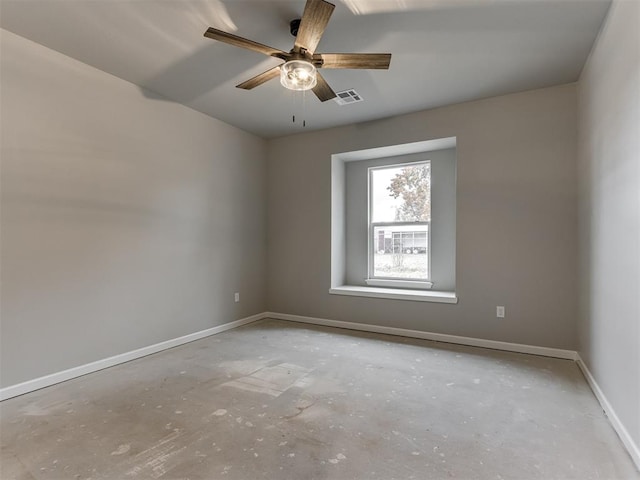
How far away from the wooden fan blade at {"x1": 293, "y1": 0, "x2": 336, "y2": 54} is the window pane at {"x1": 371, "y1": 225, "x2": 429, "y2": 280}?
2.87 m

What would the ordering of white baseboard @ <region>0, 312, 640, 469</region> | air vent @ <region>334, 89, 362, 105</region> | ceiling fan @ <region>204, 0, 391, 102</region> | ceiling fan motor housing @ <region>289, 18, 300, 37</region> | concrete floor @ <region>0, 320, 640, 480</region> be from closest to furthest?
1. concrete floor @ <region>0, 320, 640, 480</region>
2. ceiling fan @ <region>204, 0, 391, 102</region>
3. white baseboard @ <region>0, 312, 640, 469</region>
4. ceiling fan motor housing @ <region>289, 18, 300, 37</region>
5. air vent @ <region>334, 89, 362, 105</region>

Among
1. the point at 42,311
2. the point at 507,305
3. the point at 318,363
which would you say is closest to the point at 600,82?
the point at 507,305

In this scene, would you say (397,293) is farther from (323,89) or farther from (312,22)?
(312,22)

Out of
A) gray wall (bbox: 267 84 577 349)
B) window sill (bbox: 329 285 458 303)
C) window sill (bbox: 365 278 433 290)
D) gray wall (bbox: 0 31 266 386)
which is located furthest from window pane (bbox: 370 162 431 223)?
gray wall (bbox: 0 31 266 386)

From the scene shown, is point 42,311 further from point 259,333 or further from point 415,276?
point 415,276

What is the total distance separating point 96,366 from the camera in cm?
293

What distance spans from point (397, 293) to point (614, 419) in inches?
90.5

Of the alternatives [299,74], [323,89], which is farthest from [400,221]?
[299,74]

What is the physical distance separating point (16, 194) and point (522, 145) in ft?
14.9

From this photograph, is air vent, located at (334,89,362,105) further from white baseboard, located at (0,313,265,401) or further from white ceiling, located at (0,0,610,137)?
white baseboard, located at (0,313,265,401)

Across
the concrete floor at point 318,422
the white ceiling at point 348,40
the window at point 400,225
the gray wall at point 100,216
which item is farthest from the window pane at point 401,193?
the gray wall at point 100,216

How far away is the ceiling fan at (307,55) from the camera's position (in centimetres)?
192

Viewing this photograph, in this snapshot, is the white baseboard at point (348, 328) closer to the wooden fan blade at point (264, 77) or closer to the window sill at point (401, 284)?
the window sill at point (401, 284)

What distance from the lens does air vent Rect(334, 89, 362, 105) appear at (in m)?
3.42
